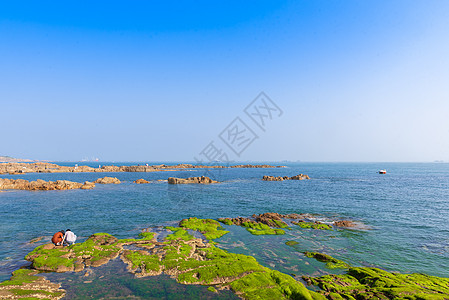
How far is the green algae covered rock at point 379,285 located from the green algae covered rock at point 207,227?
12483 mm

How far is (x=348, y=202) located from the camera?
4741cm

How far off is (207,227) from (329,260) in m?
14.9

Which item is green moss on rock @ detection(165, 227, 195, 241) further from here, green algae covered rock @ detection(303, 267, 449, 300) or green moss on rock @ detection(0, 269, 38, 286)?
green algae covered rock @ detection(303, 267, 449, 300)

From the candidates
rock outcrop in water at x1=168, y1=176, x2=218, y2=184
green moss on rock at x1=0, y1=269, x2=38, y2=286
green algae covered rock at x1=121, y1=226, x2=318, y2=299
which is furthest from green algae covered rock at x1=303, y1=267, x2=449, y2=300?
rock outcrop in water at x1=168, y1=176, x2=218, y2=184

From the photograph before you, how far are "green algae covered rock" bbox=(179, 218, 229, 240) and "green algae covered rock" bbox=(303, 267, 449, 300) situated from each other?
12.5 m

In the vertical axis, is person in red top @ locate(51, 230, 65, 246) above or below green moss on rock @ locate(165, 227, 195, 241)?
above

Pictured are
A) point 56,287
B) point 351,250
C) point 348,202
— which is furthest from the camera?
point 348,202

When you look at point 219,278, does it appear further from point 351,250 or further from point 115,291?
point 351,250

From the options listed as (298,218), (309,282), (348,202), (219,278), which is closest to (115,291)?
(219,278)

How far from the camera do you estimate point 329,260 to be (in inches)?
736

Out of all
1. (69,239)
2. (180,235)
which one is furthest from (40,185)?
(180,235)

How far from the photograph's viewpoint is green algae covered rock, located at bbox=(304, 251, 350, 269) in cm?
1772

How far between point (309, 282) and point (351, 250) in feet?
30.8

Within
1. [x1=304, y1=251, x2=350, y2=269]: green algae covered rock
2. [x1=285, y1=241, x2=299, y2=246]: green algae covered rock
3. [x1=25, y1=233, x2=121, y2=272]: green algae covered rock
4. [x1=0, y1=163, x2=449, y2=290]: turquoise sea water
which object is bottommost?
[x1=0, y1=163, x2=449, y2=290]: turquoise sea water
